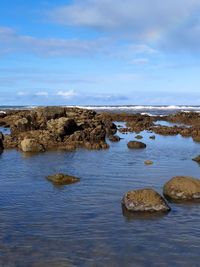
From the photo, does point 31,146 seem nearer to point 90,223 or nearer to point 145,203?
point 145,203

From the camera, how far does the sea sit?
11.1 meters

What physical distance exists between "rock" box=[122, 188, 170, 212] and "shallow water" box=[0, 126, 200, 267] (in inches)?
16.8

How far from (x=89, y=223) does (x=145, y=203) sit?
217cm

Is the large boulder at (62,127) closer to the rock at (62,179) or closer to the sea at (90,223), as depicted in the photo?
the sea at (90,223)

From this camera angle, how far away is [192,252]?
37.4 feet

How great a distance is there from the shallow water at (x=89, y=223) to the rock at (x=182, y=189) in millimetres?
1003

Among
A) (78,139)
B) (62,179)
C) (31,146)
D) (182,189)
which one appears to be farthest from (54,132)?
(182,189)

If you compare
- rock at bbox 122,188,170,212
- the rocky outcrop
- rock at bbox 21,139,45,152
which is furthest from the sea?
the rocky outcrop

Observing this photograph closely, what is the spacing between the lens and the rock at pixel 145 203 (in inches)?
586

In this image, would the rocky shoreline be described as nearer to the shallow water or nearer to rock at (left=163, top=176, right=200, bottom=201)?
rock at (left=163, top=176, right=200, bottom=201)

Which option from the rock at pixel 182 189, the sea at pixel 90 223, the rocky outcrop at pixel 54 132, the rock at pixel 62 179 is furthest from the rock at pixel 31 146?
the rock at pixel 182 189

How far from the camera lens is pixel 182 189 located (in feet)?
55.4

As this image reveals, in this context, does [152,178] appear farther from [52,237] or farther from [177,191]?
[52,237]

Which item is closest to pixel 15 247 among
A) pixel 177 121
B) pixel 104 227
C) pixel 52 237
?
pixel 52 237
